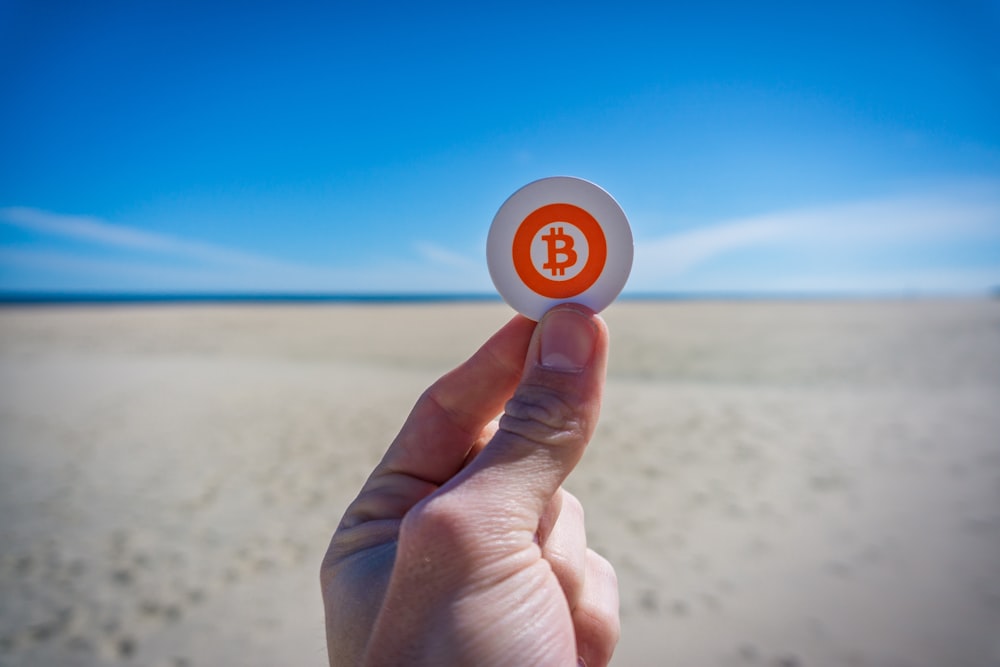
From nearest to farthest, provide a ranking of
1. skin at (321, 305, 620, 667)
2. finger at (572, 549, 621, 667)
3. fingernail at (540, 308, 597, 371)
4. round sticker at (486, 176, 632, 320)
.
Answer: skin at (321, 305, 620, 667) < fingernail at (540, 308, 597, 371) < finger at (572, 549, 621, 667) < round sticker at (486, 176, 632, 320)

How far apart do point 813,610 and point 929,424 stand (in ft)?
19.1

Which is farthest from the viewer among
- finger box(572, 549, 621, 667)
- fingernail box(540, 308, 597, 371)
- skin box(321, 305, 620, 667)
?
finger box(572, 549, 621, 667)

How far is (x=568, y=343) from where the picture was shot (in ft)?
5.32

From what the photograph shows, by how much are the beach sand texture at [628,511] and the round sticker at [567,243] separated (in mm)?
2428

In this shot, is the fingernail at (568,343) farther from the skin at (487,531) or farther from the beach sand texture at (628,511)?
the beach sand texture at (628,511)

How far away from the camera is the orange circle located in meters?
1.90

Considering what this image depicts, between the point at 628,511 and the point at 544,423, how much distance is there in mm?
4174

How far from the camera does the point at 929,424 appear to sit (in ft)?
25.7

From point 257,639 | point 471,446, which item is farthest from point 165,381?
point 471,446

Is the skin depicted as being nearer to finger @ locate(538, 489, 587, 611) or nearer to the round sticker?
finger @ locate(538, 489, 587, 611)

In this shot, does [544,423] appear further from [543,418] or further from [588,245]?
[588,245]

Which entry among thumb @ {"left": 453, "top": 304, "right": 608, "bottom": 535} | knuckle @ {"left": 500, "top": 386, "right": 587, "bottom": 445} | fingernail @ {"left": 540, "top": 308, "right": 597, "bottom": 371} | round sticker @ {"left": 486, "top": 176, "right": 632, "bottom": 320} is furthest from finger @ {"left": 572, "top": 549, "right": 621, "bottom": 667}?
round sticker @ {"left": 486, "top": 176, "right": 632, "bottom": 320}

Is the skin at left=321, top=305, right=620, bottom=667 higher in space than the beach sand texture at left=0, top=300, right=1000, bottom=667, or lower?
higher

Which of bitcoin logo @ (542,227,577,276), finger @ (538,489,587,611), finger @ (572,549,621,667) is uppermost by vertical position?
bitcoin logo @ (542,227,577,276)
